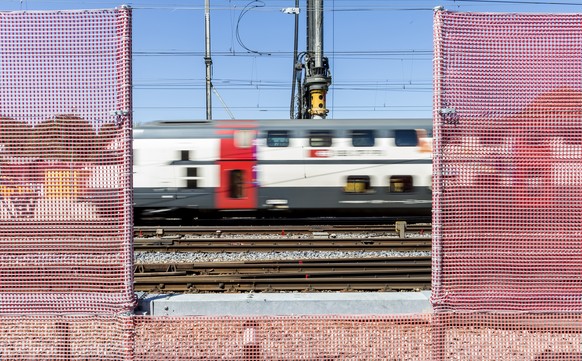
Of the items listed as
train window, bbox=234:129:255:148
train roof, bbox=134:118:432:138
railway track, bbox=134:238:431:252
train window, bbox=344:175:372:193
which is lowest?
railway track, bbox=134:238:431:252

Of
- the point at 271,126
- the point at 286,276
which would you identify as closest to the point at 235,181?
the point at 271,126

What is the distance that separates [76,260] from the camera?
3020 mm

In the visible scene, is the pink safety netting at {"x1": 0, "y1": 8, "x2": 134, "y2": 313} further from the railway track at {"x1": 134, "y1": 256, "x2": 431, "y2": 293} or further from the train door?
the train door

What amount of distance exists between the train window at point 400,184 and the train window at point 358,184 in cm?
66

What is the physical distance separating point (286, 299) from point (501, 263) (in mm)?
1602

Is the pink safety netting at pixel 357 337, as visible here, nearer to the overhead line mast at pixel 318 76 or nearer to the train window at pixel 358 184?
the train window at pixel 358 184

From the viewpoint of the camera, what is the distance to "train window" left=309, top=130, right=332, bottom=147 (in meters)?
11.7

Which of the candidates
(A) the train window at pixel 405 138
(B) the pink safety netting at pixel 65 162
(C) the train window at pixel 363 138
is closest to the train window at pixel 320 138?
(C) the train window at pixel 363 138

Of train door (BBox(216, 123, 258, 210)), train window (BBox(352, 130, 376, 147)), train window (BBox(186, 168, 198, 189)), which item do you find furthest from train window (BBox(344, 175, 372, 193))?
train window (BBox(186, 168, 198, 189))

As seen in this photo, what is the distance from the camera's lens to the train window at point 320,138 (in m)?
11.7

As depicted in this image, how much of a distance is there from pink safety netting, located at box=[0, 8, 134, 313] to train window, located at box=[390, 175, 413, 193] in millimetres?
9659

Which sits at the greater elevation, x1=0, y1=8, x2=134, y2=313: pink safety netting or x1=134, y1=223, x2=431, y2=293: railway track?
x1=0, y1=8, x2=134, y2=313: pink safety netting

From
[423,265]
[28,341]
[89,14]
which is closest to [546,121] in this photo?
[89,14]

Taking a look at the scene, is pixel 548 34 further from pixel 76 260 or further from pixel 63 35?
pixel 76 260
